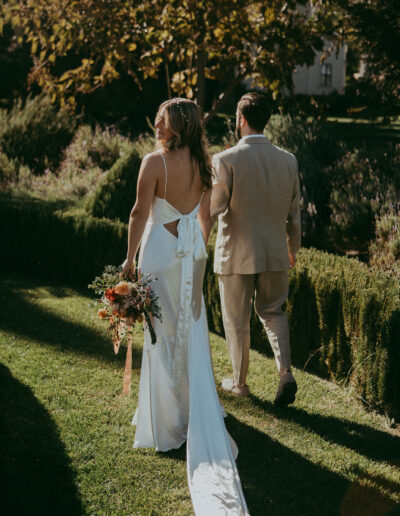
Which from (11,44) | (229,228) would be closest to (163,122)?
(229,228)

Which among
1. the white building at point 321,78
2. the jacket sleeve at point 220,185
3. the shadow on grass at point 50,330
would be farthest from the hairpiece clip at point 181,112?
the white building at point 321,78

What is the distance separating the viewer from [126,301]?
338 centimetres

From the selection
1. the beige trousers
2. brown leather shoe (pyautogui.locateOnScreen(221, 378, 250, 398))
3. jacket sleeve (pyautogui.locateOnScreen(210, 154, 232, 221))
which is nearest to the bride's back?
jacket sleeve (pyautogui.locateOnScreen(210, 154, 232, 221))

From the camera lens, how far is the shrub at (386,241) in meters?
6.08

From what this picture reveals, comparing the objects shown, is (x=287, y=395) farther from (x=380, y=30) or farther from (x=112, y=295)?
(x=380, y=30)

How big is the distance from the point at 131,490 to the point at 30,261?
16.7 ft

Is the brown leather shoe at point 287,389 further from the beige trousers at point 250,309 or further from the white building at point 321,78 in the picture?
the white building at point 321,78

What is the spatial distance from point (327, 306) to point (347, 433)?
46.8 inches

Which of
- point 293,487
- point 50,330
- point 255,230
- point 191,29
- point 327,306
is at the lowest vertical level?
point 293,487

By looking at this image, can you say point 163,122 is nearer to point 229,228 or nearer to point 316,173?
point 229,228

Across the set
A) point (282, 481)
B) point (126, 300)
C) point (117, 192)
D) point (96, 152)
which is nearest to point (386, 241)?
point (117, 192)

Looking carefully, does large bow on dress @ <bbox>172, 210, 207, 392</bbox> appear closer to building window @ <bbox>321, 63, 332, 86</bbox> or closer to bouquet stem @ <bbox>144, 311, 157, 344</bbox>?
bouquet stem @ <bbox>144, 311, 157, 344</bbox>

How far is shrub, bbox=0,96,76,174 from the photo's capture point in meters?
11.3

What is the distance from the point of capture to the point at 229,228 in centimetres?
411
